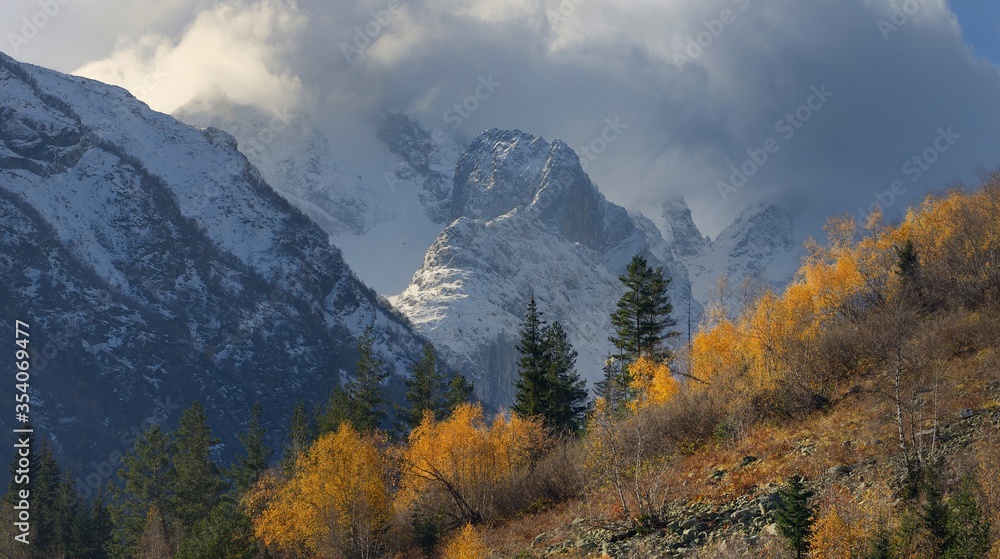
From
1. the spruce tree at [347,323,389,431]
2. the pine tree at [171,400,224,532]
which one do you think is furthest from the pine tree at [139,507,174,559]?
the spruce tree at [347,323,389,431]

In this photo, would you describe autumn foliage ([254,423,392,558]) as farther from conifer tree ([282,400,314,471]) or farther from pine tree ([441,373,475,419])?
pine tree ([441,373,475,419])

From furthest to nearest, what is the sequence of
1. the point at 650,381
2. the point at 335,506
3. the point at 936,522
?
the point at 650,381
the point at 335,506
the point at 936,522

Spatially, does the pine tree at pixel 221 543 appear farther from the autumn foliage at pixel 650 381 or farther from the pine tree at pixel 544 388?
the autumn foliage at pixel 650 381

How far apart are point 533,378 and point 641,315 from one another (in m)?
9.91

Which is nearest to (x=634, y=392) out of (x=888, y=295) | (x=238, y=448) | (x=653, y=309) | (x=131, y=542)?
(x=653, y=309)

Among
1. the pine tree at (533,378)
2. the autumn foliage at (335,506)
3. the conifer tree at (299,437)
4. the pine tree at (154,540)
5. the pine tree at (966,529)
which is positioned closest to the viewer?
Answer: the pine tree at (966,529)

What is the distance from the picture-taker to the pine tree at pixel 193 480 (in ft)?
218

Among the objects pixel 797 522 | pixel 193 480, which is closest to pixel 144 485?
pixel 193 480

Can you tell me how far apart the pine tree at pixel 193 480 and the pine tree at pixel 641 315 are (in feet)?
126

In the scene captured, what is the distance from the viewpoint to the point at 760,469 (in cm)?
2998

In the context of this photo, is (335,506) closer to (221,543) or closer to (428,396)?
(221,543)

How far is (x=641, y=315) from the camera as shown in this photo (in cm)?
6062

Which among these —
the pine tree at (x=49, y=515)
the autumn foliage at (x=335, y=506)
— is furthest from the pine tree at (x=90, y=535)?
the autumn foliage at (x=335, y=506)

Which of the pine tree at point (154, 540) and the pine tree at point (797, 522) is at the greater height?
the pine tree at point (154, 540)
